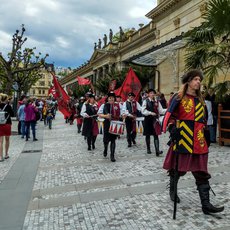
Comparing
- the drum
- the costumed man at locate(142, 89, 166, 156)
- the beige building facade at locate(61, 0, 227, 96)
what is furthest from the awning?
the drum

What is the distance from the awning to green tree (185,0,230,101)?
17.6 ft

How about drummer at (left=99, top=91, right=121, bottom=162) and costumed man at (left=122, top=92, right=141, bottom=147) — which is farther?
costumed man at (left=122, top=92, right=141, bottom=147)

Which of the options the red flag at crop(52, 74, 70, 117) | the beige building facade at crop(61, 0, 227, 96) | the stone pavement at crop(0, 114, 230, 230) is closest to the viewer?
the stone pavement at crop(0, 114, 230, 230)

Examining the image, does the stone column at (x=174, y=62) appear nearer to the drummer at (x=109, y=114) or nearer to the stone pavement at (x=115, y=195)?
the drummer at (x=109, y=114)

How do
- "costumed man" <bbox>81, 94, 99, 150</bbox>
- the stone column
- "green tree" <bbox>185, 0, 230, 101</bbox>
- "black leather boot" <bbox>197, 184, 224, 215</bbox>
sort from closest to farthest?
"black leather boot" <bbox>197, 184, 224, 215</bbox>
"green tree" <bbox>185, 0, 230, 101</bbox>
"costumed man" <bbox>81, 94, 99, 150</bbox>
the stone column

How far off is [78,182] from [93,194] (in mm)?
948

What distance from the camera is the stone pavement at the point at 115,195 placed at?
427cm

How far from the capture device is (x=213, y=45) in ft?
33.2

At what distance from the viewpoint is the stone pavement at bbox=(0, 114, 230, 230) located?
4270mm

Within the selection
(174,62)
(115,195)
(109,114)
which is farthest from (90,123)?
(174,62)

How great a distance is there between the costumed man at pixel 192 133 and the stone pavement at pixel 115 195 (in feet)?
1.50

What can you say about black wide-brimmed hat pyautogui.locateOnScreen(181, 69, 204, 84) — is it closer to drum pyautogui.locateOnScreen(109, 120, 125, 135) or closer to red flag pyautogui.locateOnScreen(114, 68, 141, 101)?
drum pyautogui.locateOnScreen(109, 120, 125, 135)

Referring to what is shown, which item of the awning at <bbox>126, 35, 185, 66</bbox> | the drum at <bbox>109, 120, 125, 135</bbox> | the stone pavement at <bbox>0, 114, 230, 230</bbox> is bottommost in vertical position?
the stone pavement at <bbox>0, 114, 230, 230</bbox>

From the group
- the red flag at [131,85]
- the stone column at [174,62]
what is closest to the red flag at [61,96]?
the red flag at [131,85]
